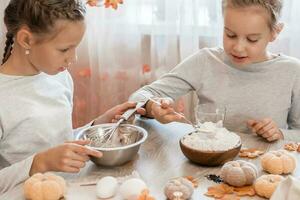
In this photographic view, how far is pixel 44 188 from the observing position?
91cm

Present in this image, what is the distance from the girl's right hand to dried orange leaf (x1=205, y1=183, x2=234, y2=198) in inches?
10.7

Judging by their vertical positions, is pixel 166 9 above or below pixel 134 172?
above

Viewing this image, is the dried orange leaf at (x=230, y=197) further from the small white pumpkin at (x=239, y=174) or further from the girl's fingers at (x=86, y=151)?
the girl's fingers at (x=86, y=151)

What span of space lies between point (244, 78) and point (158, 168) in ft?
1.99

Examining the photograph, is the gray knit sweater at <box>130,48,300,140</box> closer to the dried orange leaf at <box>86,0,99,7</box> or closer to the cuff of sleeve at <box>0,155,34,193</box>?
the cuff of sleeve at <box>0,155,34,193</box>

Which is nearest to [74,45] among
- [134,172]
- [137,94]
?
[137,94]

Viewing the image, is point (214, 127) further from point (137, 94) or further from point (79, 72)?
point (79, 72)

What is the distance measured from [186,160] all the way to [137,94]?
0.46m

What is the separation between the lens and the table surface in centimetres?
97

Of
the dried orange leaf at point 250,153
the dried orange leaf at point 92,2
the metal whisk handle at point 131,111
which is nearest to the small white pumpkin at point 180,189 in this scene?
the dried orange leaf at point 250,153

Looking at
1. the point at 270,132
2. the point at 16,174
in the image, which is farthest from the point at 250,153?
the point at 16,174

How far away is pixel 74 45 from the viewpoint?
4.19ft

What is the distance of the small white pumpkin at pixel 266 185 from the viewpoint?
93 centimetres

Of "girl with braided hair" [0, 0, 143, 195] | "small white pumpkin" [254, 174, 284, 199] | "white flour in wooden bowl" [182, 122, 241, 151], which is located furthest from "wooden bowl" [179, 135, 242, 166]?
"girl with braided hair" [0, 0, 143, 195]
